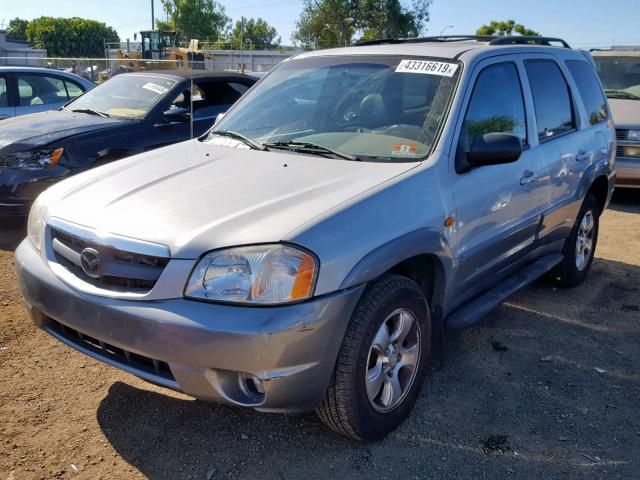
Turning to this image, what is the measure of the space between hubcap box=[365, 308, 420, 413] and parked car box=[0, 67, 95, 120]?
7309mm

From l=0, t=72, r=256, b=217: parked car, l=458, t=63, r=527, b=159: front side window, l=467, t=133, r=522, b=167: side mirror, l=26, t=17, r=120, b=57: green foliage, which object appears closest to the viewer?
l=467, t=133, r=522, b=167: side mirror

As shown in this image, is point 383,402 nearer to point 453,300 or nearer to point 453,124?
point 453,300

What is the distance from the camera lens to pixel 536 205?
154 inches

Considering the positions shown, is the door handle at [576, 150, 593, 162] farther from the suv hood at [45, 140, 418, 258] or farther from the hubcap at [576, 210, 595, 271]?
the suv hood at [45, 140, 418, 258]

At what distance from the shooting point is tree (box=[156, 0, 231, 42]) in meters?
72.9

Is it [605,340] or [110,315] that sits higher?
[110,315]

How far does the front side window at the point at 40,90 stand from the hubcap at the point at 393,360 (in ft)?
24.8

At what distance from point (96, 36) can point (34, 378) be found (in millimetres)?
101696

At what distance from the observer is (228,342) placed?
7.43 ft

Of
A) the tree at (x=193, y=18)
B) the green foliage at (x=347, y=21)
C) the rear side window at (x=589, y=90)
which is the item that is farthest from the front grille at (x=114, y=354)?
the tree at (x=193, y=18)

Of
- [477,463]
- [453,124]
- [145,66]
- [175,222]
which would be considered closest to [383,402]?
[477,463]

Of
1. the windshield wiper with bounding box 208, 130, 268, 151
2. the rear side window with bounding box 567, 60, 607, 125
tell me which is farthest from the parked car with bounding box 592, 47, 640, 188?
the windshield wiper with bounding box 208, 130, 268, 151

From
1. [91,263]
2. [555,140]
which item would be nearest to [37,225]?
[91,263]

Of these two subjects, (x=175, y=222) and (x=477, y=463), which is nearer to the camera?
(x=175, y=222)
